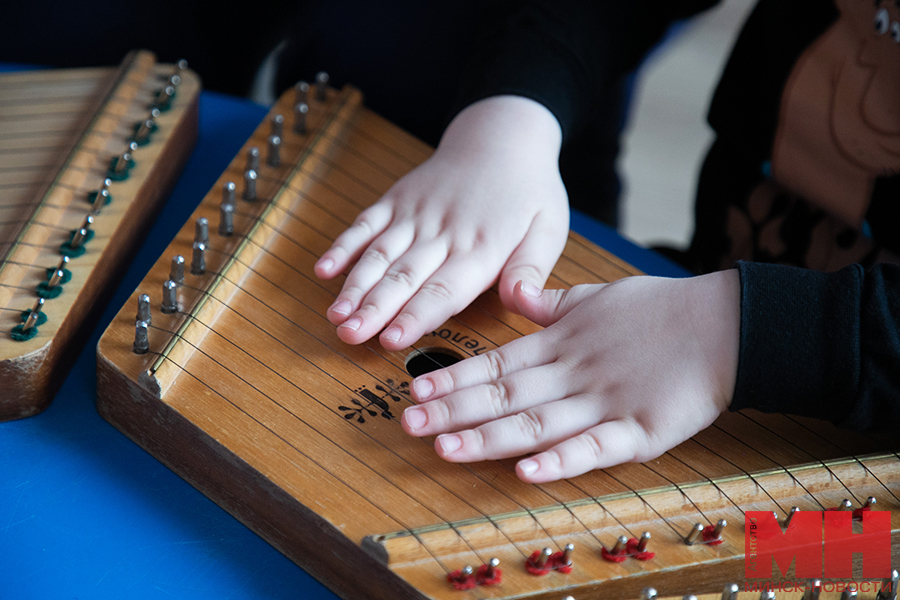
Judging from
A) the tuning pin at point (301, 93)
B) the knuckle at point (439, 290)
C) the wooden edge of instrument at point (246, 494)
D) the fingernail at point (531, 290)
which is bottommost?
the wooden edge of instrument at point (246, 494)

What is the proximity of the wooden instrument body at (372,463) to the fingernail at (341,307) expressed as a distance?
20mm

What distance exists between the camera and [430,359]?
0.89m

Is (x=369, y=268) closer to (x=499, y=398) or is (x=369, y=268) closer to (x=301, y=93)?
(x=499, y=398)

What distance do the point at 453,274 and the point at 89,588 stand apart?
1.54 feet

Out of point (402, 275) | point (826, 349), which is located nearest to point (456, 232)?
point (402, 275)

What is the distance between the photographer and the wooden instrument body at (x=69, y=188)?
31.6 inches

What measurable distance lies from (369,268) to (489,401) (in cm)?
22

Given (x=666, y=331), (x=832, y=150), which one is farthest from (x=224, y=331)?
(x=832, y=150)

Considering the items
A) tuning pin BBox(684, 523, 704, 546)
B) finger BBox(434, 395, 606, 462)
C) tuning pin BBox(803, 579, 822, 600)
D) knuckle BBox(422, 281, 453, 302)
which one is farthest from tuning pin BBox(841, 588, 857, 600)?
knuckle BBox(422, 281, 453, 302)

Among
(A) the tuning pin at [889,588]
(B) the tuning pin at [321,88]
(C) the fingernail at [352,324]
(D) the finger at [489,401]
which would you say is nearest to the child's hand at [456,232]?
(C) the fingernail at [352,324]

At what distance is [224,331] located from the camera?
32.5 inches

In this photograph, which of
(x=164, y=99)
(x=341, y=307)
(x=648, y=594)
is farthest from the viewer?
(x=164, y=99)

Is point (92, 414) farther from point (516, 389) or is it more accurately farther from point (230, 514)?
point (516, 389)

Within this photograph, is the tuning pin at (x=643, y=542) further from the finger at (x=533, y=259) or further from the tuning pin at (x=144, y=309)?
the tuning pin at (x=144, y=309)
